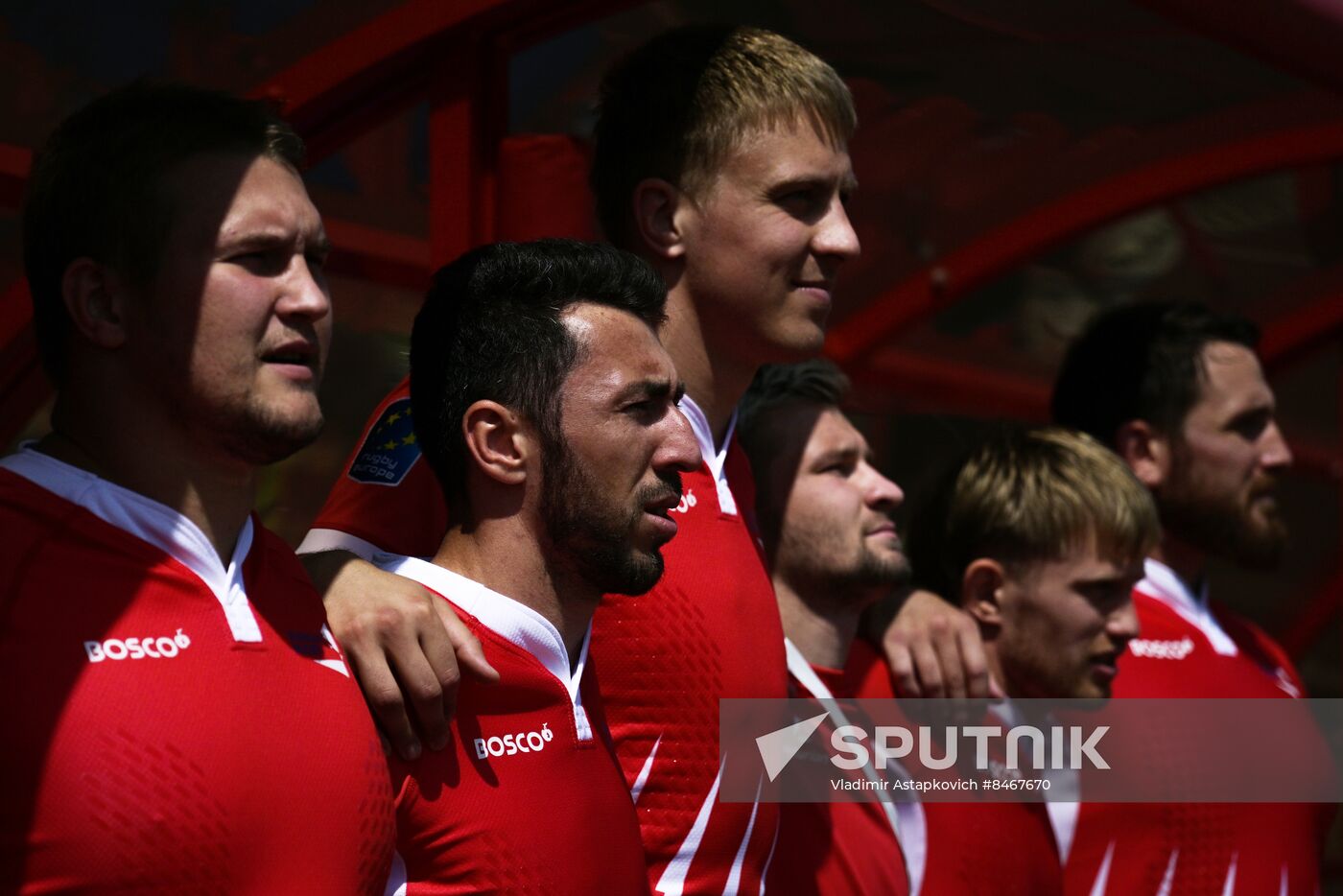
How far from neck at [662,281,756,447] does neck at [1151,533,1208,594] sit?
1.94m

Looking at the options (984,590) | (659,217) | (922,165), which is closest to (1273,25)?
(659,217)

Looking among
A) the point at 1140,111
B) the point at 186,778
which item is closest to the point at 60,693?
the point at 186,778

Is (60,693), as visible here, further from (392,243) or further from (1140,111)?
(1140,111)

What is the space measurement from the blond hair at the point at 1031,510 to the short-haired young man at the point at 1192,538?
43 cm

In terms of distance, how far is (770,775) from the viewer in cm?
315

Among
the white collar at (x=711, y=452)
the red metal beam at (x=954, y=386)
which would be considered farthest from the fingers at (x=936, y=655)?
the red metal beam at (x=954, y=386)

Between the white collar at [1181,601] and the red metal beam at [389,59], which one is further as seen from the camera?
the white collar at [1181,601]

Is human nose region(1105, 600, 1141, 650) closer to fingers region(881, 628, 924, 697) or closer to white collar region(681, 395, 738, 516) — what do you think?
fingers region(881, 628, 924, 697)

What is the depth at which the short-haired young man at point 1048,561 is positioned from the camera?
4059 millimetres

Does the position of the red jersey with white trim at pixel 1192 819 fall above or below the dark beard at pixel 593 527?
below

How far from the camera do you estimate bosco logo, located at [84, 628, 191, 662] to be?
2137 mm

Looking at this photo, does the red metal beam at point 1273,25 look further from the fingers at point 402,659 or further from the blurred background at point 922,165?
the fingers at point 402,659

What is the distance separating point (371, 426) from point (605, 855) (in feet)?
2.86
